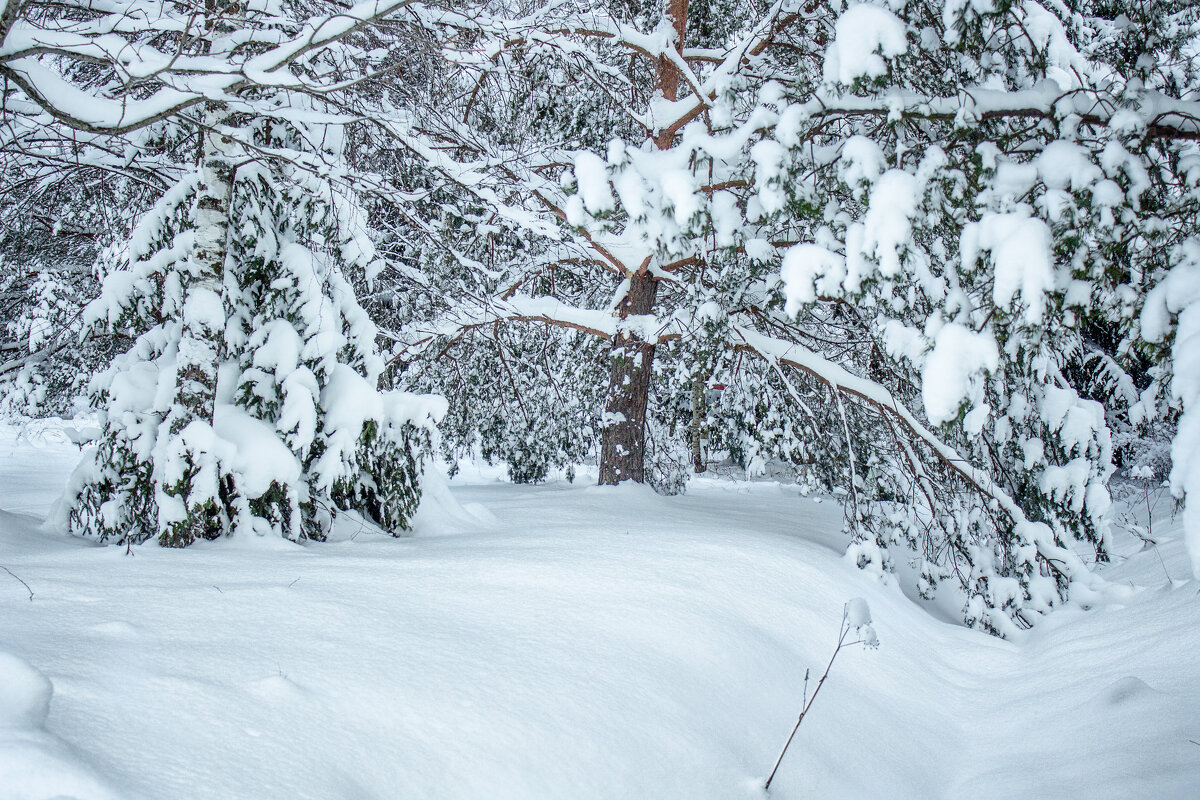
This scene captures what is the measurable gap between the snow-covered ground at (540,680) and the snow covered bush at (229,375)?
33cm

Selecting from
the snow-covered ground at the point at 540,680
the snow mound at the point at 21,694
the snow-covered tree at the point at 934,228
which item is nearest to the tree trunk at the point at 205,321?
the snow-covered ground at the point at 540,680

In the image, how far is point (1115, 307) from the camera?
2.89 meters

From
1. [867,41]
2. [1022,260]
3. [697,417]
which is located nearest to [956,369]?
[1022,260]

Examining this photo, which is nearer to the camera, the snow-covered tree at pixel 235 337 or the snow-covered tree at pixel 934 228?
the snow-covered tree at pixel 934 228

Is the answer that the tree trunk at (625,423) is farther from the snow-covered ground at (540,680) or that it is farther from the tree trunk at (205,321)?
the tree trunk at (205,321)

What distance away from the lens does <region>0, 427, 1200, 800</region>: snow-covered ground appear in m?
1.74

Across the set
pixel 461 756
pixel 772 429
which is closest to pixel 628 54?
pixel 772 429

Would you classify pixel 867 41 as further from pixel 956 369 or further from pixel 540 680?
pixel 540 680

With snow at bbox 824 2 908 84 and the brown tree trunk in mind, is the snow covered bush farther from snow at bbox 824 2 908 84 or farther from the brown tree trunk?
the brown tree trunk

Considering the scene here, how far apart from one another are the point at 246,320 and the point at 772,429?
531 cm

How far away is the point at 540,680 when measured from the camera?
94.5 inches

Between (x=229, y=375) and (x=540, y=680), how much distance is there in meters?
3.07

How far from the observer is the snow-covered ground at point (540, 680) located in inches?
68.4

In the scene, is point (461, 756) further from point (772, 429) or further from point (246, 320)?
point (772, 429)
